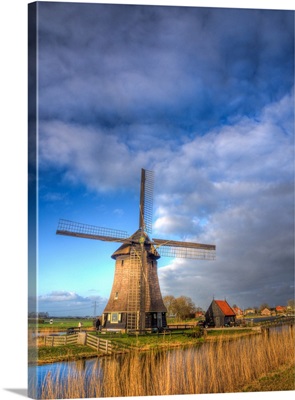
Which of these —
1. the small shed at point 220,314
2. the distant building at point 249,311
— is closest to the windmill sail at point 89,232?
the small shed at point 220,314

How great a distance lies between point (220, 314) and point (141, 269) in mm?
2288

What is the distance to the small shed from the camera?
1020 cm

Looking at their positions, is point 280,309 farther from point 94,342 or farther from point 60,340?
point 60,340

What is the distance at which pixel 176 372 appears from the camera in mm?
8016

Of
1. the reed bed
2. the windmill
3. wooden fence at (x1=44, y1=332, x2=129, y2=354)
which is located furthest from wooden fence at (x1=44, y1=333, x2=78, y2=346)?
the windmill

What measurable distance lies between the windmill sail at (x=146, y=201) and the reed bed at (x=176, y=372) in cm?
310

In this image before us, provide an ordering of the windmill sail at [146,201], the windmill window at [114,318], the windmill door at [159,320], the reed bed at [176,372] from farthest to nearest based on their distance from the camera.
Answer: the windmill door at [159,320], the windmill window at [114,318], the windmill sail at [146,201], the reed bed at [176,372]

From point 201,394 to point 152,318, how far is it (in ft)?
11.0

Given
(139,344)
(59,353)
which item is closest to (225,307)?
(139,344)

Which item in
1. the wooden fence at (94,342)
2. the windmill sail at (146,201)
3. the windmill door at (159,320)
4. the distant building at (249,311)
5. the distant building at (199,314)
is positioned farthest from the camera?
the windmill door at (159,320)

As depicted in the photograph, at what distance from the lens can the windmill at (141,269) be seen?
10.2 metres

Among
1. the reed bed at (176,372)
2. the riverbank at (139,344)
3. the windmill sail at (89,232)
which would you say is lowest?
the reed bed at (176,372)

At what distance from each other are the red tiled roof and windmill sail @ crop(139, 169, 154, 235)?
232cm

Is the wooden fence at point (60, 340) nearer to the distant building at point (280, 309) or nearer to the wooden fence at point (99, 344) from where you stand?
the wooden fence at point (99, 344)
